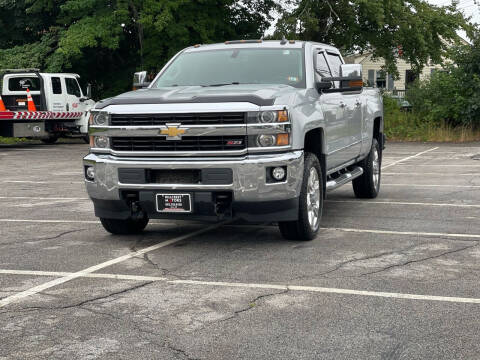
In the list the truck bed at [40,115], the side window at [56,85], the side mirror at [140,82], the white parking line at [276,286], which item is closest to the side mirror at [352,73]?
the side mirror at [140,82]

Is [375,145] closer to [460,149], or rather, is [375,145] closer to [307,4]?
[460,149]

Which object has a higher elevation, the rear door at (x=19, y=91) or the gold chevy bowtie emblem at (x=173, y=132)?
the rear door at (x=19, y=91)

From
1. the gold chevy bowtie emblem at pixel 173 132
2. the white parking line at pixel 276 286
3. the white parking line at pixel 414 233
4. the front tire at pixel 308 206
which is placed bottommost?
the white parking line at pixel 414 233

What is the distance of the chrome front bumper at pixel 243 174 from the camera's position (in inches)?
285

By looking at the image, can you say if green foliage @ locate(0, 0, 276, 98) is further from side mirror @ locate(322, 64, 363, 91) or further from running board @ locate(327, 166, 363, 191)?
side mirror @ locate(322, 64, 363, 91)

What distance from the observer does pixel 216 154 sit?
734cm

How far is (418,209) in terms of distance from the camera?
1030 cm

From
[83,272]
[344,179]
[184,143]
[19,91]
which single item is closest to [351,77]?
[344,179]

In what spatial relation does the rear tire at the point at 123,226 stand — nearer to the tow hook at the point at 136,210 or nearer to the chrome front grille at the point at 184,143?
the tow hook at the point at 136,210

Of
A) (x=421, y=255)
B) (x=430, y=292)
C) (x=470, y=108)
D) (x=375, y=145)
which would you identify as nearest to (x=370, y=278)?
(x=430, y=292)

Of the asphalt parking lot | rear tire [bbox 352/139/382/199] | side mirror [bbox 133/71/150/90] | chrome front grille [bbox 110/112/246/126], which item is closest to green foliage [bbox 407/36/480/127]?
rear tire [bbox 352/139/382/199]

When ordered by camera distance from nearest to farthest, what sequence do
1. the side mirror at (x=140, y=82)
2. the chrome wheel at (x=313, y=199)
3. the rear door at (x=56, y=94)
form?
the chrome wheel at (x=313, y=199), the side mirror at (x=140, y=82), the rear door at (x=56, y=94)

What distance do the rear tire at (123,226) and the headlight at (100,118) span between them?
1.07m

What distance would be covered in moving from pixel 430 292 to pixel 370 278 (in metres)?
0.60
